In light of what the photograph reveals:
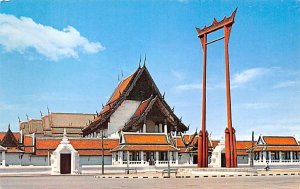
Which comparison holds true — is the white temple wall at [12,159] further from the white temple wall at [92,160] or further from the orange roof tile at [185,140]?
the orange roof tile at [185,140]

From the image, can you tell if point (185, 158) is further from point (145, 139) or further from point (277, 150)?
point (277, 150)

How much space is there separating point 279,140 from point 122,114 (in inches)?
501

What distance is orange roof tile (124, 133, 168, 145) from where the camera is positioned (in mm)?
35844

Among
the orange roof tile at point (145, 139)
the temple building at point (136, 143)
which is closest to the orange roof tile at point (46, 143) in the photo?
the temple building at point (136, 143)

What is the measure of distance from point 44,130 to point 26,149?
18320 millimetres

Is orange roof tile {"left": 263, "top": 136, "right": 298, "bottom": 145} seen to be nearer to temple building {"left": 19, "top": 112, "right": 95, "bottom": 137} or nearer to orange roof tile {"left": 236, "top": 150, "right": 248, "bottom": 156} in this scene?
orange roof tile {"left": 236, "top": 150, "right": 248, "bottom": 156}

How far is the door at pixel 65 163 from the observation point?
31.0 m

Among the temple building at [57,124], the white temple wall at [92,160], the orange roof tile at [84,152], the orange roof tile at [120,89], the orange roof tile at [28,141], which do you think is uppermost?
the orange roof tile at [120,89]

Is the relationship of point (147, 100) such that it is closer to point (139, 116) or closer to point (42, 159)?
point (139, 116)

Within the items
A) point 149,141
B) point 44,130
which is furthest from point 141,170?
point 44,130

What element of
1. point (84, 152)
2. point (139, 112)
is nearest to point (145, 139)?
point (84, 152)

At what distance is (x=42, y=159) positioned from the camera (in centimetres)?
3516

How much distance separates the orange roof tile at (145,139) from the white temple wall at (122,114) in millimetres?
6580

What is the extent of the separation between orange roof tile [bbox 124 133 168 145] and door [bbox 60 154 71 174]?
5.42 meters
